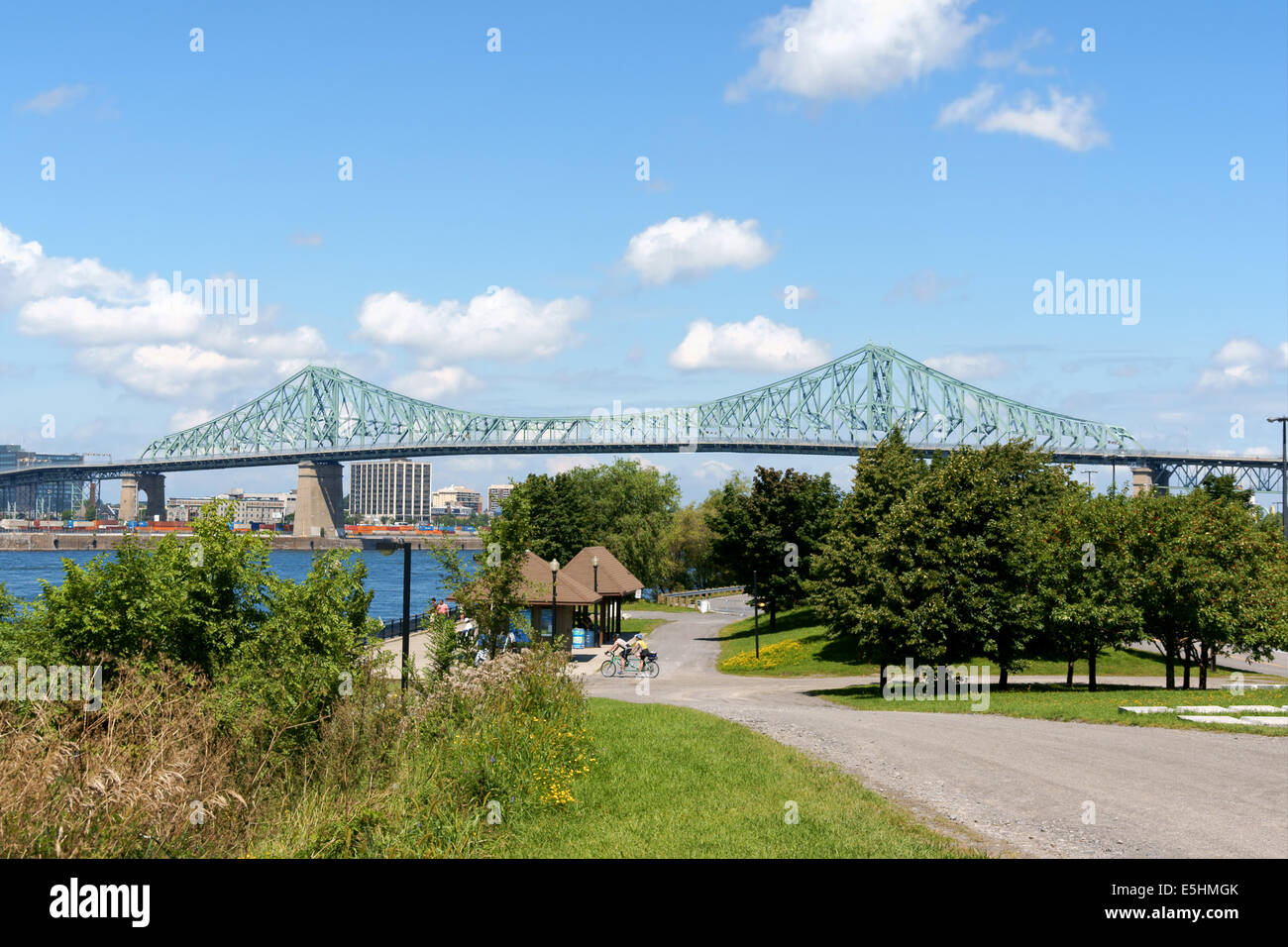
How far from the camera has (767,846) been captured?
10195 mm

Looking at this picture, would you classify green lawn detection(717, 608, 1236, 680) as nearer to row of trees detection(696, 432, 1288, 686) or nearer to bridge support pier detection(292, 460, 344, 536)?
row of trees detection(696, 432, 1288, 686)

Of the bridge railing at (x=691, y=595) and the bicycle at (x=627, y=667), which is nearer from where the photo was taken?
the bicycle at (x=627, y=667)

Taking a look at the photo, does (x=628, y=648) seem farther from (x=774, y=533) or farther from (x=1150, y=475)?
(x=1150, y=475)

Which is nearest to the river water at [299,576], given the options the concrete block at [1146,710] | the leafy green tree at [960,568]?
the leafy green tree at [960,568]

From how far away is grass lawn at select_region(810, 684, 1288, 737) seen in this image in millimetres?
21656

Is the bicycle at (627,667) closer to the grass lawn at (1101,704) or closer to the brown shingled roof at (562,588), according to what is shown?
the brown shingled roof at (562,588)

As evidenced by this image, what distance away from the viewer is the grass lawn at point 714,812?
34.2ft

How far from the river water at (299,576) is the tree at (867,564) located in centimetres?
1788

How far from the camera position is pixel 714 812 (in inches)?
472

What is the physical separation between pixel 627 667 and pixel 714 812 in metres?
29.4

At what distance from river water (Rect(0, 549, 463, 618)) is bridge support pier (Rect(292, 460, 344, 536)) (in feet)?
16.6
